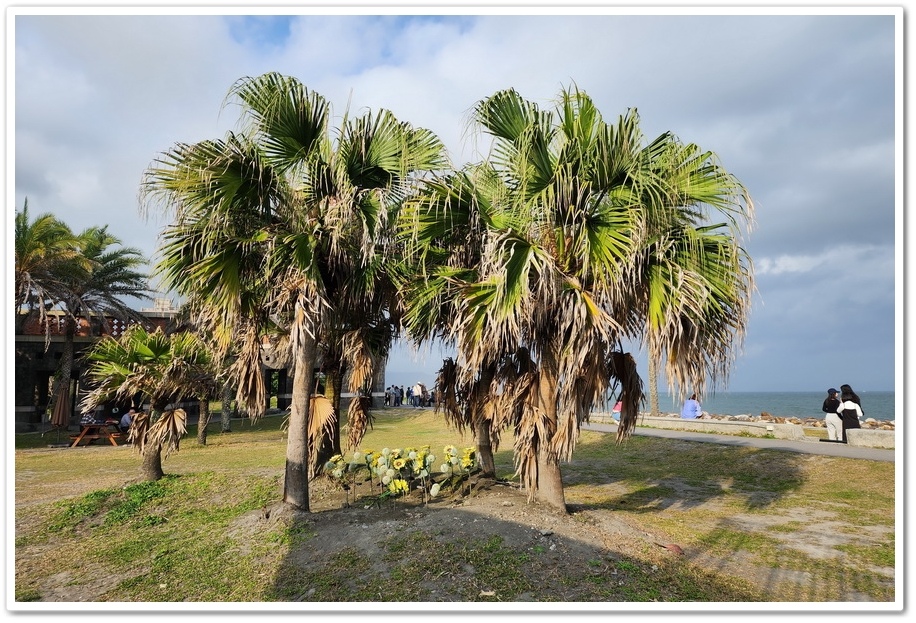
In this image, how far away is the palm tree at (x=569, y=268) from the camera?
626 centimetres

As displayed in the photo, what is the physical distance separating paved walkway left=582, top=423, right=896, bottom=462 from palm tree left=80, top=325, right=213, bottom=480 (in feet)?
40.4

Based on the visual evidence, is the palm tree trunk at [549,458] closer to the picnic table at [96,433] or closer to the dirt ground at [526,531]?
the dirt ground at [526,531]

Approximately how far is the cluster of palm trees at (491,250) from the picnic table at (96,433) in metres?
13.3

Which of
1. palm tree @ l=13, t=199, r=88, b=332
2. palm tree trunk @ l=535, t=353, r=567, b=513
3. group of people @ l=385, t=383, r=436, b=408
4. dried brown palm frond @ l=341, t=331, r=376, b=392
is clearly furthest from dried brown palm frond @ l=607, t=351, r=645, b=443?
group of people @ l=385, t=383, r=436, b=408

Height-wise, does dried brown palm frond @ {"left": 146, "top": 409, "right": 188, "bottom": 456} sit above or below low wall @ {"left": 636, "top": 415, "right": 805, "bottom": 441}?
above

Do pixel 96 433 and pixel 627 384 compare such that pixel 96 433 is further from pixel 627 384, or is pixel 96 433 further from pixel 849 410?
pixel 849 410

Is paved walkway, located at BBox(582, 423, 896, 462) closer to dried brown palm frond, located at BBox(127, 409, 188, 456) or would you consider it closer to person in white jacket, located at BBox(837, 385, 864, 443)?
person in white jacket, located at BBox(837, 385, 864, 443)

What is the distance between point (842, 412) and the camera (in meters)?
13.9

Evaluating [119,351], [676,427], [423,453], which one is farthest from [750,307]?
[676,427]

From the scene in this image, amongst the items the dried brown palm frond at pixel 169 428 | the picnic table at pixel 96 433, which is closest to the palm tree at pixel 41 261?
the picnic table at pixel 96 433

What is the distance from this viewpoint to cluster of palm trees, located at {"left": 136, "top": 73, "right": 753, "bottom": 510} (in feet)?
20.7

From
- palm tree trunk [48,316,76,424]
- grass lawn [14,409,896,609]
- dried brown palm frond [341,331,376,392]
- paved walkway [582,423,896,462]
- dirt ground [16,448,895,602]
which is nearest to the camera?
grass lawn [14,409,896,609]

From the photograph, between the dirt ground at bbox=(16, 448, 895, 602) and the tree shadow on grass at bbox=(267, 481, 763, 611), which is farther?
the dirt ground at bbox=(16, 448, 895, 602)

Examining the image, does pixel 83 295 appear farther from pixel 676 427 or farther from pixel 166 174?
pixel 676 427
